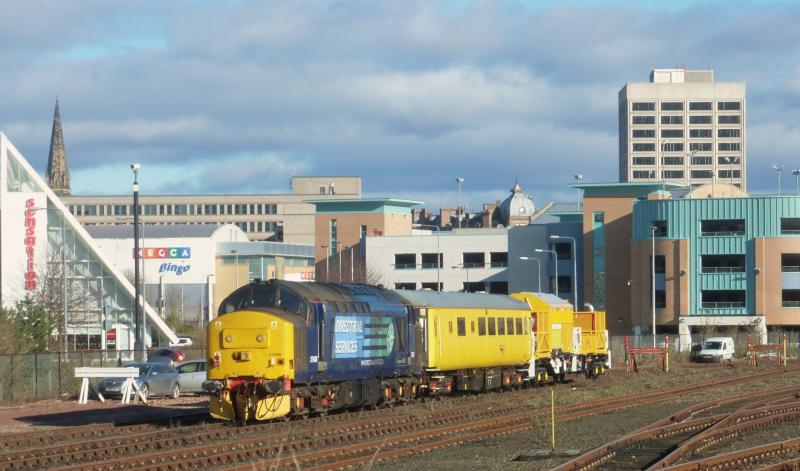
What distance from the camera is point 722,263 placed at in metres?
98.2

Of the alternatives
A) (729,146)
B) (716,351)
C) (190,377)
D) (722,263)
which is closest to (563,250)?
(722,263)

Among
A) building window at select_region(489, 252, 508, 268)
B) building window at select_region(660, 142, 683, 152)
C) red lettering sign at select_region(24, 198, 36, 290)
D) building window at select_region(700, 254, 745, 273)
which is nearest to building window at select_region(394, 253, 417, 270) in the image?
building window at select_region(489, 252, 508, 268)

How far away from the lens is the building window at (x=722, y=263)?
9762 cm

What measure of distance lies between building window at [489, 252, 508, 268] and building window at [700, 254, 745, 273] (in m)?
26.5

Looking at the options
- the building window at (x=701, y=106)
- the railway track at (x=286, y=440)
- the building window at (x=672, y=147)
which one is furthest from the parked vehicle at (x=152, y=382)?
the building window at (x=672, y=147)

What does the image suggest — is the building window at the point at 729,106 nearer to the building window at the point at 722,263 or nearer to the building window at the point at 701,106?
the building window at the point at 701,106

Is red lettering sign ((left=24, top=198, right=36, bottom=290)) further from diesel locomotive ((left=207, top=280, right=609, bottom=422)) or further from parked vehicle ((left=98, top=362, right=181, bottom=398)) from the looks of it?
diesel locomotive ((left=207, top=280, right=609, bottom=422))

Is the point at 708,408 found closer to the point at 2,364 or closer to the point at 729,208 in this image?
the point at 2,364

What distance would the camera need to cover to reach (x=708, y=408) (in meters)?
33.5

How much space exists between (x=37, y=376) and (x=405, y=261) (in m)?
80.7

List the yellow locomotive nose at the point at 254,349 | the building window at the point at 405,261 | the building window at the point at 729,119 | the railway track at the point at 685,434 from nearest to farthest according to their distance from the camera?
the railway track at the point at 685,434 → the yellow locomotive nose at the point at 254,349 → the building window at the point at 405,261 → the building window at the point at 729,119

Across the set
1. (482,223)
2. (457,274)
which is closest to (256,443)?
(457,274)

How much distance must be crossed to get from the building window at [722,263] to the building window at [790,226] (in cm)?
385

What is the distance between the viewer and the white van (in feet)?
233
